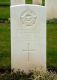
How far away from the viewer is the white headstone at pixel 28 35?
816 cm

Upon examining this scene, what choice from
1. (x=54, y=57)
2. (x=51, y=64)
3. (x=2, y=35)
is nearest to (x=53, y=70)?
(x=51, y=64)

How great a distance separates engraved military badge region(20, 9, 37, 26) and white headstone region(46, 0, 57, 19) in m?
7.96

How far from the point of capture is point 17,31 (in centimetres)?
820

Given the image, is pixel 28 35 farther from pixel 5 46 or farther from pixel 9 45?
pixel 9 45

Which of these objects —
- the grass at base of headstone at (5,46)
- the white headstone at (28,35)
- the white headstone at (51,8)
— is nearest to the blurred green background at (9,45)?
the grass at base of headstone at (5,46)

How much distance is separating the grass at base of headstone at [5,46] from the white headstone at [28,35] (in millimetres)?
768

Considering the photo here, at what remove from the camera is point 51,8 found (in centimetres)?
1622

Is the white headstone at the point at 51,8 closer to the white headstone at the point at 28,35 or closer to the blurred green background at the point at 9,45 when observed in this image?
the blurred green background at the point at 9,45

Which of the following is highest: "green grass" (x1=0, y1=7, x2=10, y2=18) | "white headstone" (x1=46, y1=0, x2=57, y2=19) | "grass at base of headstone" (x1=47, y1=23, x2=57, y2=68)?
"white headstone" (x1=46, y1=0, x2=57, y2=19)

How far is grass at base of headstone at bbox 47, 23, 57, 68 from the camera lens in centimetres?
941

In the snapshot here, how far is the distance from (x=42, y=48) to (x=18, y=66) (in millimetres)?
603

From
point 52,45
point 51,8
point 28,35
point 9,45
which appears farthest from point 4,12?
point 28,35

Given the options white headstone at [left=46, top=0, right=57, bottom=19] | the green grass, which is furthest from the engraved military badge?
the green grass

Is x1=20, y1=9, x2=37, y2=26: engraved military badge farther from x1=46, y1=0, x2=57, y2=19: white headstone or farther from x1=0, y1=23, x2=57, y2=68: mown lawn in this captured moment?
x1=46, y1=0, x2=57, y2=19: white headstone
